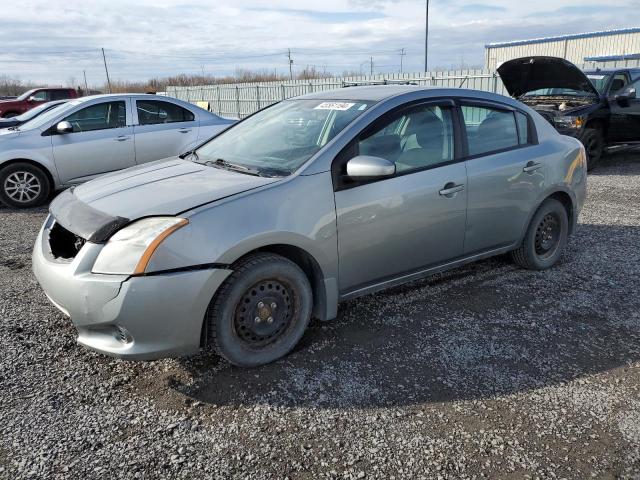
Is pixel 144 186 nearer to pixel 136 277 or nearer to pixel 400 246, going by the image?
pixel 136 277

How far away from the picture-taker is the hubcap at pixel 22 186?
24.8 ft

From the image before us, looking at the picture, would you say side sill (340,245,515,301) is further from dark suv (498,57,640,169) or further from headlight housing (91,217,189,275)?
dark suv (498,57,640,169)

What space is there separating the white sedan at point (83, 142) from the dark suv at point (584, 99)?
599cm

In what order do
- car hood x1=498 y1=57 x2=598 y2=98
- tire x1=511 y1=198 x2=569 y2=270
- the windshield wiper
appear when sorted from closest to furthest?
the windshield wiper < tire x1=511 y1=198 x2=569 y2=270 < car hood x1=498 y1=57 x2=598 y2=98

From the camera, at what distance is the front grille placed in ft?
10.1

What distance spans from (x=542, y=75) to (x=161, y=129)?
22.0 ft

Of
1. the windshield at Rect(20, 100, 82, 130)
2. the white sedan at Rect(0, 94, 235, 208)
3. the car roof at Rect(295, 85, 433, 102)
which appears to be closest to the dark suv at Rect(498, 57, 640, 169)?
the white sedan at Rect(0, 94, 235, 208)

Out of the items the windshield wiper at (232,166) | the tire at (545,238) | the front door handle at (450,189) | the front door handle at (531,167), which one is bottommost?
the tire at (545,238)

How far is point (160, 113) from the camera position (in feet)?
27.6

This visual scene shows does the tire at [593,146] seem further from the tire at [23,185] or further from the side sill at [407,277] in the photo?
the tire at [23,185]

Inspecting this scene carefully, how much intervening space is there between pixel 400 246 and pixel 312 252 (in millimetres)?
711

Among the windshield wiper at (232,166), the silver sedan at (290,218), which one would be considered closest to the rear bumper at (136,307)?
the silver sedan at (290,218)

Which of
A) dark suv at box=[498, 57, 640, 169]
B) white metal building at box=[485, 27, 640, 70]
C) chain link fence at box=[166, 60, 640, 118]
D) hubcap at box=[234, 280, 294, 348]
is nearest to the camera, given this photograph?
hubcap at box=[234, 280, 294, 348]

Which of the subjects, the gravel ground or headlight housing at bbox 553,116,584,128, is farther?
headlight housing at bbox 553,116,584,128
